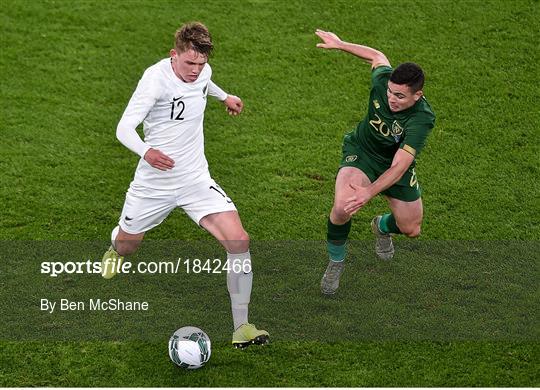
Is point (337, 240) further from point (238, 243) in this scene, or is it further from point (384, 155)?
point (238, 243)

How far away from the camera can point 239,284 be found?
8.48 meters

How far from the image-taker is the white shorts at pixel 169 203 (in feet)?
28.3

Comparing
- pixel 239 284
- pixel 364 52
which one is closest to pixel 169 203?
pixel 239 284

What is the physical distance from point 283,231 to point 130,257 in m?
1.50

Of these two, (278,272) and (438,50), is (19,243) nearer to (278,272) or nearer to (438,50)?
(278,272)

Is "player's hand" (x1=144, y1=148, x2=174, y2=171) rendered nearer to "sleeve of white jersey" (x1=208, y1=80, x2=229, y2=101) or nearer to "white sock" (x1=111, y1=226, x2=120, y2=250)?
"sleeve of white jersey" (x1=208, y1=80, x2=229, y2=101)

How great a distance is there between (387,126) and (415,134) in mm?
389

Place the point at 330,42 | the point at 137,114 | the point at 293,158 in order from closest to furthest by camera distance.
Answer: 1. the point at 137,114
2. the point at 330,42
3. the point at 293,158

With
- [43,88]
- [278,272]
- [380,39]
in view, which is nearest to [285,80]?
[380,39]

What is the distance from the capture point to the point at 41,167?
11.2m

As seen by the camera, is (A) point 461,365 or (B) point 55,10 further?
(B) point 55,10

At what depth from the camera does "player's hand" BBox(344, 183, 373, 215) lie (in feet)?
27.7

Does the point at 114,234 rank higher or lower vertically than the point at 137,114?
lower
